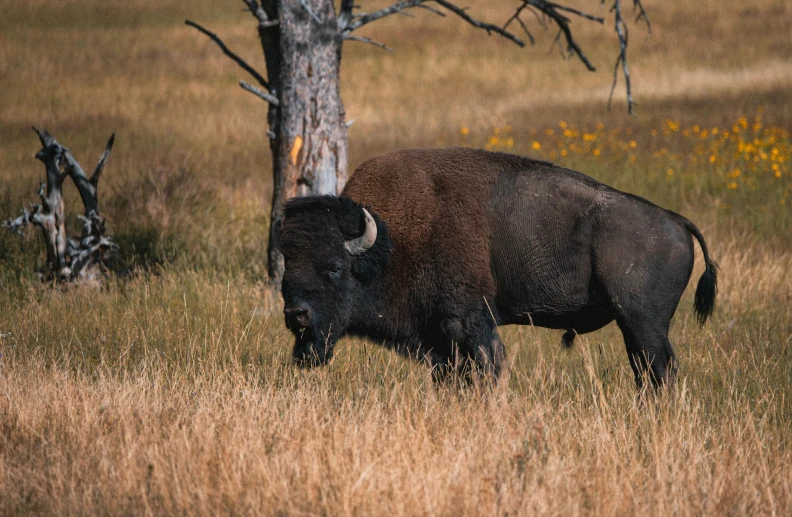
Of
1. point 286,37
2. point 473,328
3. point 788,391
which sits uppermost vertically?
point 286,37

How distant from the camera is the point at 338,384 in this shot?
5621 millimetres

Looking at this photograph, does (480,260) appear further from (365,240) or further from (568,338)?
(568,338)

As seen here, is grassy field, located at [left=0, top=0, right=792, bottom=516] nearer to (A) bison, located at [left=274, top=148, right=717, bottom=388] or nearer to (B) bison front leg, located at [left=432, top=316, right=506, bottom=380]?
(B) bison front leg, located at [left=432, top=316, right=506, bottom=380]

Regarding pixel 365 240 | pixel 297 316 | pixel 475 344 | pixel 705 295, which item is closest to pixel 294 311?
pixel 297 316

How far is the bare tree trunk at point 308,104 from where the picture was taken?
24.5 feet

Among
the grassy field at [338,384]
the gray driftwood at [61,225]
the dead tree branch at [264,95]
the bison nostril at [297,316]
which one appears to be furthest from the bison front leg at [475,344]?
the gray driftwood at [61,225]

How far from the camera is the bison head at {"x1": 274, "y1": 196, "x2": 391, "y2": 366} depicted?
16.8ft

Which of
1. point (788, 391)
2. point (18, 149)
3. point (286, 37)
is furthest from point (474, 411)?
point (18, 149)

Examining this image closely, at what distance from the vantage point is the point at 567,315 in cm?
560

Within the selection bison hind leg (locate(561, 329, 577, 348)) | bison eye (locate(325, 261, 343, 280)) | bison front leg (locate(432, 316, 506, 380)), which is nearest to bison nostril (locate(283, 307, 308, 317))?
bison eye (locate(325, 261, 343, 280))

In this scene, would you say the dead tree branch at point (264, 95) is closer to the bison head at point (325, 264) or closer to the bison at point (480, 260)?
the bison at point (480, 260)

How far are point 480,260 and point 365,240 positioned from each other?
73 cm

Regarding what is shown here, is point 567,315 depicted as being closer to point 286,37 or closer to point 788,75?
point 286,37

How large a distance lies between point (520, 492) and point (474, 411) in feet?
3.08
